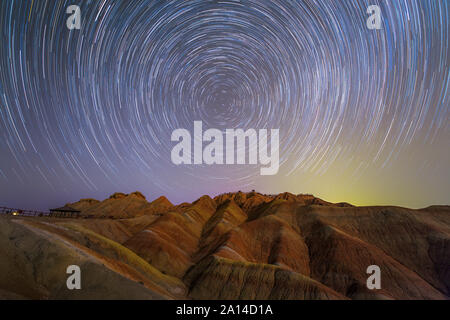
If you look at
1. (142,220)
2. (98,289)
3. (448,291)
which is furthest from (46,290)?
(448,291)

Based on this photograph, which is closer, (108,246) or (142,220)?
(108,246)

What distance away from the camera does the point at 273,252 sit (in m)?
57.3

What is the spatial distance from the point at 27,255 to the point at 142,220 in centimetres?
5687

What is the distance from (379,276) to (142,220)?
68.4 m

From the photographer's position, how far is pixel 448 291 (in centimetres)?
4456

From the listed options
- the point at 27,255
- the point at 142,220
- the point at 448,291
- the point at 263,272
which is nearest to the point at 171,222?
the point at 142,220

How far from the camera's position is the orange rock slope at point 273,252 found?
33312 mm

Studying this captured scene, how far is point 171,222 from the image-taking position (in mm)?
70250

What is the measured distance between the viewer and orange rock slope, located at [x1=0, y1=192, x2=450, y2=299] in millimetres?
33312

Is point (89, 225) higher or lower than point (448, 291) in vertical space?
higher
